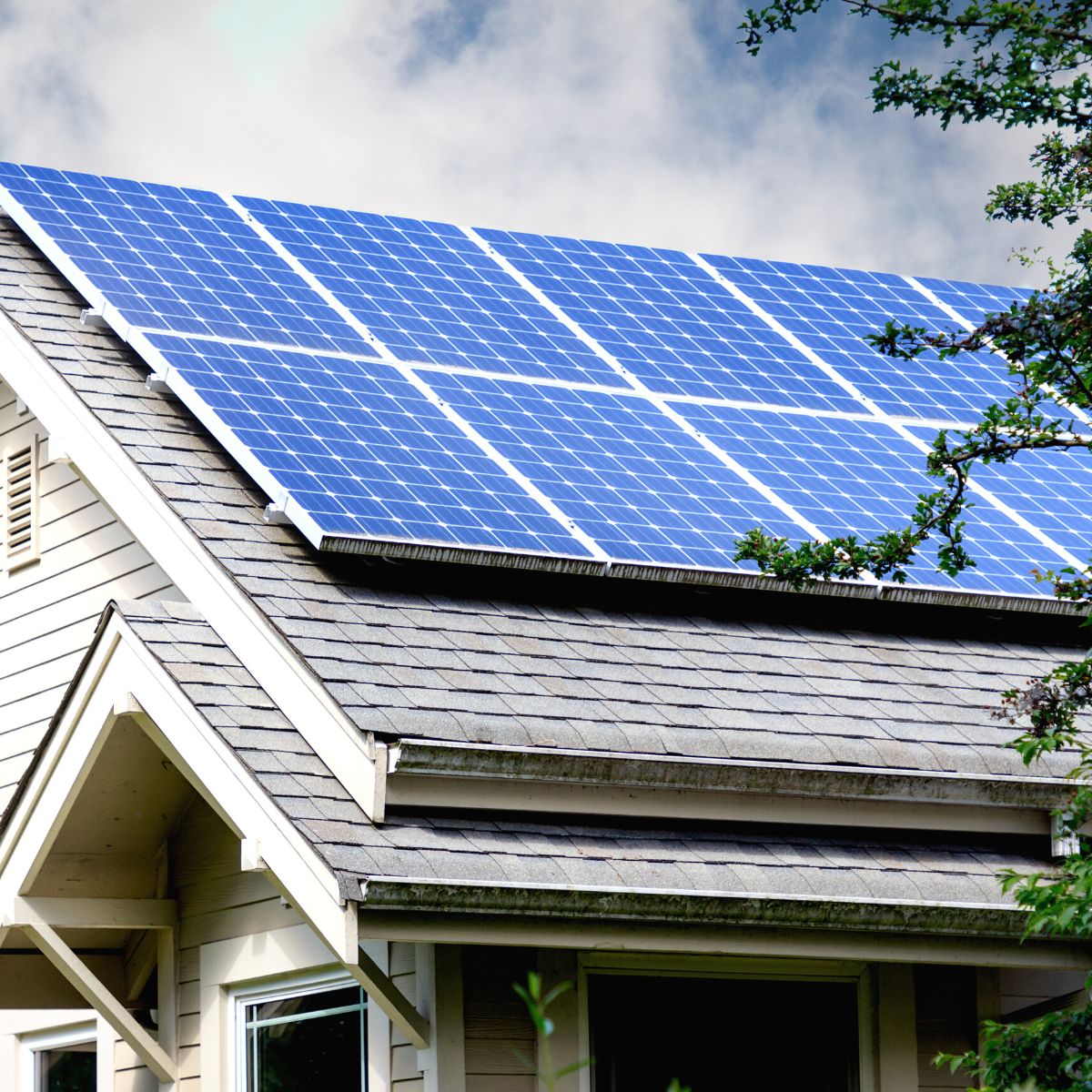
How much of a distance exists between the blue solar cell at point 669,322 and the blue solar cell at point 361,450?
215cm

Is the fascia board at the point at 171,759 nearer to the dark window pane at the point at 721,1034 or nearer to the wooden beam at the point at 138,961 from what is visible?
the wooden beam at the point at 138,961

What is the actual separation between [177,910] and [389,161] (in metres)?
49.2

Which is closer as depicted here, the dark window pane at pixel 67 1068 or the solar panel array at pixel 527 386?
the solar panel array at pixel 527 386

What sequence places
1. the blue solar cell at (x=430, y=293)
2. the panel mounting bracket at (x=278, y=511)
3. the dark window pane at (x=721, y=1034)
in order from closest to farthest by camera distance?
the dark window pane at (x=721, y=1034) → the panel mounting bracket at (x=278, y=511) → the blue solar cell at (x=430, y=293)

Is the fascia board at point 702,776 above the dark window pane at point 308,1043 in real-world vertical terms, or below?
above

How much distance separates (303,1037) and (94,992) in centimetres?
107

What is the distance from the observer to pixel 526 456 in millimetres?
11008

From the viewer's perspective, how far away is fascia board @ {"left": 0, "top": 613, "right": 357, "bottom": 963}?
7707mm

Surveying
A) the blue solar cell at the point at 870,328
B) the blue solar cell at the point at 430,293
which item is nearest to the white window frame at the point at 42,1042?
the blue solar cell at the point at 430,293

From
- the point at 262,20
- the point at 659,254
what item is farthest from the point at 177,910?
the point at 262,20

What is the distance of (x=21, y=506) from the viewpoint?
1258 cm

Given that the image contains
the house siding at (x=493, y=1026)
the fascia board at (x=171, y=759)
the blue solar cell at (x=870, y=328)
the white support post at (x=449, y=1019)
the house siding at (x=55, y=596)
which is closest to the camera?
the fascia board at (x=171, y=759)

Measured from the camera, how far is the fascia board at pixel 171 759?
771 centimetres

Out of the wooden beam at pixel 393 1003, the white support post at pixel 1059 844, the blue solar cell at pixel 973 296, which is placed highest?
the blue solar cell at pixel 973 296
